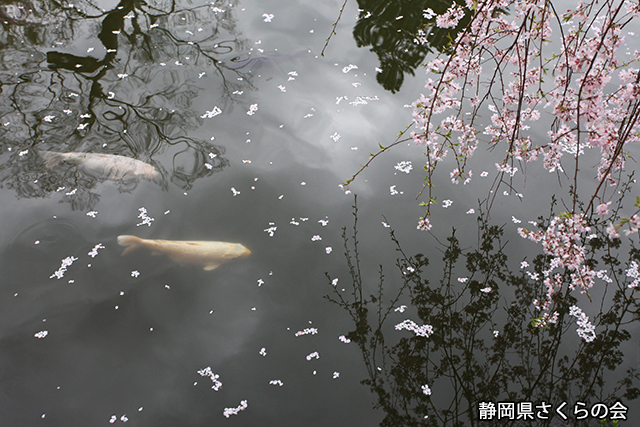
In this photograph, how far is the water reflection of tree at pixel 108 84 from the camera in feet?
14.6

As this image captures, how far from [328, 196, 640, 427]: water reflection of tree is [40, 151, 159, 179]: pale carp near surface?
2.35 meters

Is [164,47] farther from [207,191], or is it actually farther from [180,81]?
[207,191]

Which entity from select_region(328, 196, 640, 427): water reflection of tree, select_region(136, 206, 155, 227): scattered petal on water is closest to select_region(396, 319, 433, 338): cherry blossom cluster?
select_region(328, 196, 640, 427): water reflection of tree

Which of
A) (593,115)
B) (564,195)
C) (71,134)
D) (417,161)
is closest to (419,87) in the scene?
(417,161)

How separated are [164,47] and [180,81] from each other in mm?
947

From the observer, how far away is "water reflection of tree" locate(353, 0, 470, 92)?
19.1ft

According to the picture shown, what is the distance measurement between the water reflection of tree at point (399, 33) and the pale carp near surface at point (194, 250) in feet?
10.2

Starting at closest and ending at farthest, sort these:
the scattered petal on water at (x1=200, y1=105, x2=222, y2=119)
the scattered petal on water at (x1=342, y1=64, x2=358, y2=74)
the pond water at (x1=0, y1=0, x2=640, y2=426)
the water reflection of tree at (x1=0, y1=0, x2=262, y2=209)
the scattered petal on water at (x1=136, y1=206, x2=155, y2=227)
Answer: the pond water at (x1=0, y1=0, x2=640, y2=426) → the scattered petal on water at (x1=136, y1=206, x2=155, y2=227) → the water reflection of tree at (x1=0, y1=0, x2=262, y2=209) → the scattered petal on water at (x1=200, y1=105, x2=222, y2=119) → the scattered petal on water at (x1=342, y1=64, x2=358, y2=74)

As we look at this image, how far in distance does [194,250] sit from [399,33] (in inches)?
184

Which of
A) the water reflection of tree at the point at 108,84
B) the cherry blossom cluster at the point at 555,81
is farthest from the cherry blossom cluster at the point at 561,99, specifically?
the water reflection of tree at the point at 108,84

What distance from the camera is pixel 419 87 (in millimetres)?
5473

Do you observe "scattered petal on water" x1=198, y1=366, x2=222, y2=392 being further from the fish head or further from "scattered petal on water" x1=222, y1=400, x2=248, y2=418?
the fish head

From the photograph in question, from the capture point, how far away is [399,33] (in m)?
6.38

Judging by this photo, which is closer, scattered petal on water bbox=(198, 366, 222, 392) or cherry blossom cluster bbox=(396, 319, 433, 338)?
scattered petal on water bbox=(198, 366, 222, 392)
